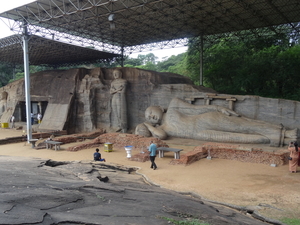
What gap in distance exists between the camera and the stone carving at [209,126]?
33.0 feet

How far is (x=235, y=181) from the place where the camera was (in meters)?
7.25

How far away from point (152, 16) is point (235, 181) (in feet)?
50.0

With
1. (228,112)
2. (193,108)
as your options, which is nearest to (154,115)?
(193,108)

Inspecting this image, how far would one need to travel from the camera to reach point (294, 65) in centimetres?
1883

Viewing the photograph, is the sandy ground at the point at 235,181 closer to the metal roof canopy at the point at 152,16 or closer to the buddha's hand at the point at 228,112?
the buddha's hand at the point at 228,112

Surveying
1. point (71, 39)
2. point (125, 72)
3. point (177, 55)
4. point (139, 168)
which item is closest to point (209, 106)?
point (139, 168)

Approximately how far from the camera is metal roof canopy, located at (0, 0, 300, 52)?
15.4 meters

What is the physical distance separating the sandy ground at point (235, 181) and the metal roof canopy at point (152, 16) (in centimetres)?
886

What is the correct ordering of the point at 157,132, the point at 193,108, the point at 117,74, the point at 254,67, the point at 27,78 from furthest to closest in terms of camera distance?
→ the point at 254,67 → the point at 117,74 → the point at 27,78 → the point at 193,108 → the point at 157,132

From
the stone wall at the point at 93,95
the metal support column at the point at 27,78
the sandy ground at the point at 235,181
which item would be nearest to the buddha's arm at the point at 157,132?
the sandy ground at the point at 235,181

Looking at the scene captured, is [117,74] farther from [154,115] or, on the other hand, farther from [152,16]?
[152,16]

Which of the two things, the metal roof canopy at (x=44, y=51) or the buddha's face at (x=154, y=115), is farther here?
the metal roof canopy at (x=44, y=51)

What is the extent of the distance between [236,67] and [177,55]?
28.1 m

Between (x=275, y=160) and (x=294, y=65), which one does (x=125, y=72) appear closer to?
(x=275, y=160)
